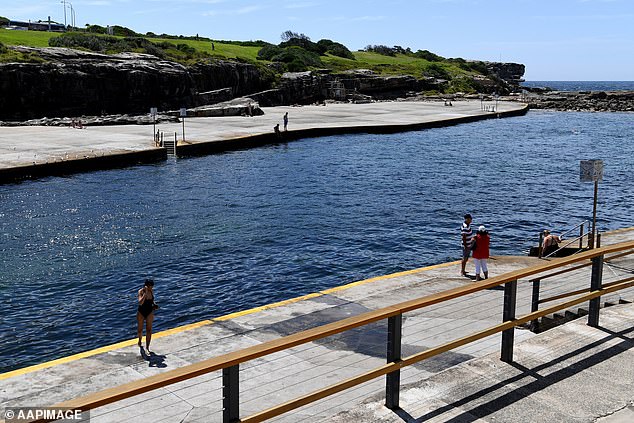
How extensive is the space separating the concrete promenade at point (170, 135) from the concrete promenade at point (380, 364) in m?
30.6

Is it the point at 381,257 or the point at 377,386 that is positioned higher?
the point at 377,386

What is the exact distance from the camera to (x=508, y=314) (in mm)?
7273

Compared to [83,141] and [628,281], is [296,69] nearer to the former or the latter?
[83,141]

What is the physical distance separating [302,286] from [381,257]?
4.64 metres

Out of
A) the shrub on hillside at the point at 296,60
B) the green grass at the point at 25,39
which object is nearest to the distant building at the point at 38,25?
the green grass at the point at 25,39

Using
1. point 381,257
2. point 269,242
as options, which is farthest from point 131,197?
point 381,257

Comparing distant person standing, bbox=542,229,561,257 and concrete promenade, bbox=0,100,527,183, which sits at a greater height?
concrete promenade, bbox=0,100,527,183

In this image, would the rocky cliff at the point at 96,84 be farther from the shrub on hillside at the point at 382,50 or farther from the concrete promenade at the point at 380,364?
the shrub on hillside at the point at 382,50

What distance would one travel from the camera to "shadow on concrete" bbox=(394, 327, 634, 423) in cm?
620

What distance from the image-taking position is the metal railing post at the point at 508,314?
720 centimetres

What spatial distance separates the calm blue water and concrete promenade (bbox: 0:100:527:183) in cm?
161

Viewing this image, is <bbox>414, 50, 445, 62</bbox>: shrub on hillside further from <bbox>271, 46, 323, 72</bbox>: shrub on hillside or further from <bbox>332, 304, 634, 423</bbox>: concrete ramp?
<bbox>332, 304, 634, 423</bbox>: concrete ramp

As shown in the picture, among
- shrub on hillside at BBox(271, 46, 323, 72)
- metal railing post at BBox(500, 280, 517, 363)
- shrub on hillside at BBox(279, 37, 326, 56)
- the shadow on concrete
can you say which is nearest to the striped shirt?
the shadow on concrete

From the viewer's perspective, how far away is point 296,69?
118 metres
